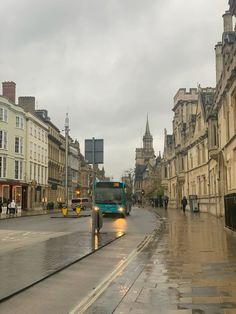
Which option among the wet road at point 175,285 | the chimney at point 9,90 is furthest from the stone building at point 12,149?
the wet road at point 175,285

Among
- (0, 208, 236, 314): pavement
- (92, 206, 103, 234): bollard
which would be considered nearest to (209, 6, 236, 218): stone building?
(92, 206, 103, 234): bollard

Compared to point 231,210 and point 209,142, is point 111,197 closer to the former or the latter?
point 209,142

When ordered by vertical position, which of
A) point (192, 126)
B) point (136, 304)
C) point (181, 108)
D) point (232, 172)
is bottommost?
point (136, 304)

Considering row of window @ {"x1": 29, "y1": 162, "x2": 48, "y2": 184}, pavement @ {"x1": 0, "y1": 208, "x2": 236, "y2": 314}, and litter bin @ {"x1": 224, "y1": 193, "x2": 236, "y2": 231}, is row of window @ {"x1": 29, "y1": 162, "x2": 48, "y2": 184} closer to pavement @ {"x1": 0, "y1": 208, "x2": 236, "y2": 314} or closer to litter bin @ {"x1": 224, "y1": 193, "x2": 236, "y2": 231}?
litter bin @ {"x1": 224, "y1": 193, "x2": 236, "y2": 231}

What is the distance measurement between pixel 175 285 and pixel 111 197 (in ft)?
93.8

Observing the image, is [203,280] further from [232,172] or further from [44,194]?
[44,194]

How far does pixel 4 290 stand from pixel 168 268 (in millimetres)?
4055

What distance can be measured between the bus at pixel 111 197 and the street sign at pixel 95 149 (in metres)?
17.9

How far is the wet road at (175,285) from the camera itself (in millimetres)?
6492

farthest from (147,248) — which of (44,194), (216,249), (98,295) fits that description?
(44,194)

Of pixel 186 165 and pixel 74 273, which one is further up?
pixel 186 165

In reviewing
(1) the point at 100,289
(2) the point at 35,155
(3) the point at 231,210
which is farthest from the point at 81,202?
(1) the point at 100,289

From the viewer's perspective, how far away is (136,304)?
6730 millimetres

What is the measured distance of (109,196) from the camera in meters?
36.7
